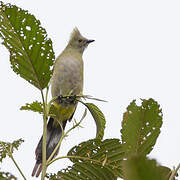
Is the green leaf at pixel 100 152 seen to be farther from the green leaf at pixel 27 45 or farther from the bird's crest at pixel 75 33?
Answer: the bird's crest at pixel 75 33

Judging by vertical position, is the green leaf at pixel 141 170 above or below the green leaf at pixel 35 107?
below

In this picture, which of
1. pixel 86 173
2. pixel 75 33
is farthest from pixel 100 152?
pixel 75 33

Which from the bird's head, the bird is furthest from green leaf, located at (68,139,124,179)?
the bird's head

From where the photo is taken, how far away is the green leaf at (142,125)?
3.94ft

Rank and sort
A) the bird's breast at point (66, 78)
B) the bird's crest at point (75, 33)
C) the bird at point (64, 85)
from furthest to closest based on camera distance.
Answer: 1. the bird's crest at point (75, 33)
2. the bird's breast at point (66, 78)
3. the bird at point (64, 85)

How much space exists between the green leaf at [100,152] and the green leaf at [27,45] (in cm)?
38

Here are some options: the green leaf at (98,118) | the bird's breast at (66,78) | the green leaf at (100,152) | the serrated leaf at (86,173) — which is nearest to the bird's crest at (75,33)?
the bird's breast at (66,78)

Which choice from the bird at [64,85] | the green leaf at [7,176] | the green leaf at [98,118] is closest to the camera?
the green leaf at [7,176]

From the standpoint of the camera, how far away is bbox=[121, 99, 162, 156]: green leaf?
3.94ft

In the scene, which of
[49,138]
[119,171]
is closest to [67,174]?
[119,171]

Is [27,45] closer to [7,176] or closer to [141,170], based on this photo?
[7,176]

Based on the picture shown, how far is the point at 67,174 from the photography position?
5.23 ft

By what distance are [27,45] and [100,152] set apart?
2.13 ft

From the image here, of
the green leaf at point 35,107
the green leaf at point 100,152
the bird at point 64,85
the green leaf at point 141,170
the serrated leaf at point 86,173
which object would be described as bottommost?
the green leaf at point 141,170
